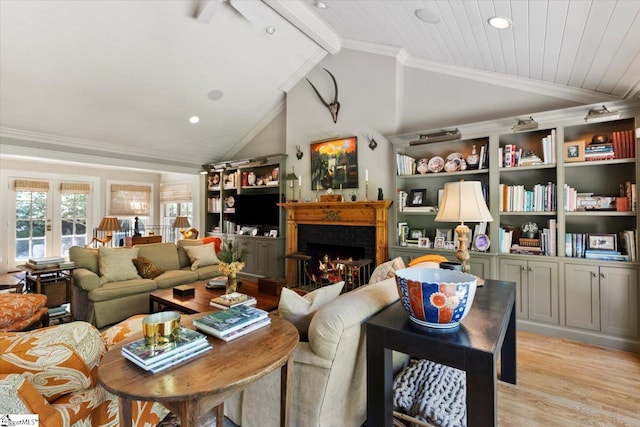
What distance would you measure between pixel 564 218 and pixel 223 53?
4.68 meters

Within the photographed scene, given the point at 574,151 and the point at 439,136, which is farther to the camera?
the point at 439,136

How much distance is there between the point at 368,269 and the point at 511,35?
309 centimetres

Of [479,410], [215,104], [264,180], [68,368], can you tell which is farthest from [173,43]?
[479,410]

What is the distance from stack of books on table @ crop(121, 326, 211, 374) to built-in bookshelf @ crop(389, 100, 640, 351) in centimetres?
310

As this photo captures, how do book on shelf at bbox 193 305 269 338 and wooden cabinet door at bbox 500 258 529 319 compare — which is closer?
book on shelf at bbox 193 305 269 338

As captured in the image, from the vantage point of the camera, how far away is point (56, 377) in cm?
118

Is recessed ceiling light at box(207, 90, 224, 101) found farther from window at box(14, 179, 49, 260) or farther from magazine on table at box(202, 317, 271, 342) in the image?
window at box(14, 179, 49, 260)

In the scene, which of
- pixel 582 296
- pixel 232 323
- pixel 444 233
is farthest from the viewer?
pixel 444 233

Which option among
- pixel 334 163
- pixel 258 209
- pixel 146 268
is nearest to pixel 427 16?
pixel 334 163

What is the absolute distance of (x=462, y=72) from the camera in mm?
3975

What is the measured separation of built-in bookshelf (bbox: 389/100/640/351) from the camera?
2873mm

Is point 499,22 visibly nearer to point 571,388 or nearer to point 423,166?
point 423,166

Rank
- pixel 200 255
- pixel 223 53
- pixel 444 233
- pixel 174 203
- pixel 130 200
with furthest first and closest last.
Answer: pixel 174 203
pixel 130 200
pixel 200 255
pixel 223 53
pixel 444 233

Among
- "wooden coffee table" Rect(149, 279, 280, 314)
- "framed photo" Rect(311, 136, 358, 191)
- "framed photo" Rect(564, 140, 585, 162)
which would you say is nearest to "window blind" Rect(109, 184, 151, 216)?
"wooden coffee table" Rect(149, 279, 280, 314)
